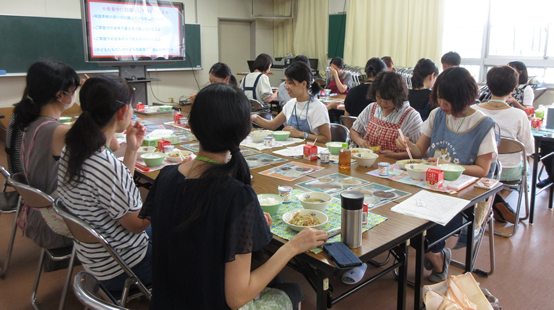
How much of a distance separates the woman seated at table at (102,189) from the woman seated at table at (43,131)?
464 millimetres

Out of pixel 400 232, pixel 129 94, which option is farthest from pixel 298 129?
pixel 400 232

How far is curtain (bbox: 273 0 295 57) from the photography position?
8.92 meters

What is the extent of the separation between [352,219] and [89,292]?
0.78 meters

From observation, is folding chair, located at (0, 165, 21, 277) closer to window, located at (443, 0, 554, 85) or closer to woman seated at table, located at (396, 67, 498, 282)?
woman seated at table, located at (396, 67, 498, 282)

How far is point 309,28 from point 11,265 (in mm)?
7084

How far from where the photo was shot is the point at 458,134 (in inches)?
88.2

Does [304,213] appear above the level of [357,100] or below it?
below

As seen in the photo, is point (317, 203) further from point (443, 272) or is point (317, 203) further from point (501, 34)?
point (501, 34)

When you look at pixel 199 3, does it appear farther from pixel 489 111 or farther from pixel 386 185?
pixel 386 185

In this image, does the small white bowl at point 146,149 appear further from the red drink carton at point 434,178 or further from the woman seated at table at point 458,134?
the red drink carton at point 434,178

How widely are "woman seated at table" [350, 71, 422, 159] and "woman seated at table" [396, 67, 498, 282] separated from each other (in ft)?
1.14

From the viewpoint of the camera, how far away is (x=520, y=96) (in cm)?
443

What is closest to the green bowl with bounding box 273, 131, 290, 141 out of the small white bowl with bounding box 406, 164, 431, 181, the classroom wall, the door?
the small white bowl with bounding box 406, 164, 431, 181

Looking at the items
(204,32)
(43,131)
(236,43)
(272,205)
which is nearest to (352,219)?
(272,205)
